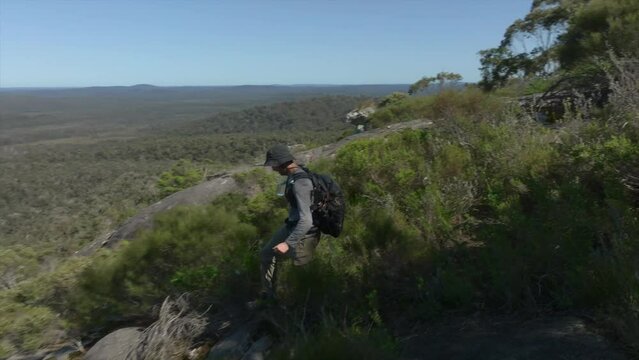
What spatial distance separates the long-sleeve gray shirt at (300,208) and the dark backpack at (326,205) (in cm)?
6

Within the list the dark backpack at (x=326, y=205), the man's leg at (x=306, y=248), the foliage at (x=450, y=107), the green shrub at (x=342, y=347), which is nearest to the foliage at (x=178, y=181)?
the foliage at (x=450, y=107)

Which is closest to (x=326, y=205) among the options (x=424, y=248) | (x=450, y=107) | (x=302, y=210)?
(x=302, y=210)

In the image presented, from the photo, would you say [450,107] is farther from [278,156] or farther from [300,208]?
[300,208]

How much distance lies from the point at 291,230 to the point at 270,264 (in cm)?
41

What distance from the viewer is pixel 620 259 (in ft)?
10.3

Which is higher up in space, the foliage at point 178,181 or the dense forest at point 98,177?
the foliage at point 178,181

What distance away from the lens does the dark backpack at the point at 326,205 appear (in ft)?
13.4

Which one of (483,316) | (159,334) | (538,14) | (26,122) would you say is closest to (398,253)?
(483,316)

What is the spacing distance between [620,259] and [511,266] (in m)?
0.72

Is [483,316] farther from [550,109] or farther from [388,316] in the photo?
[550,109]

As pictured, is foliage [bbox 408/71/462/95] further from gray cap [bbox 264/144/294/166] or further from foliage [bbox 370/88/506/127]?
gray cap [bbox 264/144/294/166]

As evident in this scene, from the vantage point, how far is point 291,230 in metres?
4.12

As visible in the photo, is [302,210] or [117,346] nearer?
[302,210]

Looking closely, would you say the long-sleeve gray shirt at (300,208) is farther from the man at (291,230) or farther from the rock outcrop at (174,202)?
the rock outcrop at (174,202)
